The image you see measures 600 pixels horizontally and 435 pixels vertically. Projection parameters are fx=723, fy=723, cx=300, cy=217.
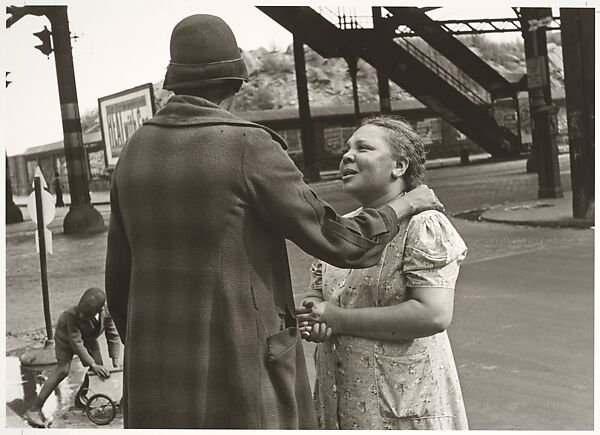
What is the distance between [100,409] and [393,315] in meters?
1.68

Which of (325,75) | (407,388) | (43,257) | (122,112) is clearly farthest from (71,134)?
(407,388)

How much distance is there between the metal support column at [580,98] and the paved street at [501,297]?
91 millimetres

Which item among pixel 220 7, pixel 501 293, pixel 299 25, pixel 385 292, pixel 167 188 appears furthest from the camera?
pixel 501 293

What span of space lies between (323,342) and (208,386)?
0.89 ft

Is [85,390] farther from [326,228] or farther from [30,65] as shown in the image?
[326,228]

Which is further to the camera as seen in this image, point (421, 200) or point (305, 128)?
point (305, 128)

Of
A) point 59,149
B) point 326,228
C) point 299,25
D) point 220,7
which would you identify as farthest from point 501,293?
point 326,228

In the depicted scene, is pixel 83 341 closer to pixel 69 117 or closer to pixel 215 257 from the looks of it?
pixel 69 117

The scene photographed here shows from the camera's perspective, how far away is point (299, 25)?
2854mm

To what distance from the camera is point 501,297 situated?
354 cm

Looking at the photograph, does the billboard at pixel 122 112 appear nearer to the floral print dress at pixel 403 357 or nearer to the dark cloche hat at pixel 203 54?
the dark cloche hat at pixel 203 54

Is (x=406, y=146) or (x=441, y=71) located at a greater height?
(x=441, y=71)

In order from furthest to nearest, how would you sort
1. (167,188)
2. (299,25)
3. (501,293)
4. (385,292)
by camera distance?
1. (501,293)
2. (299,25)
3. (385,292)
4. (167,188)

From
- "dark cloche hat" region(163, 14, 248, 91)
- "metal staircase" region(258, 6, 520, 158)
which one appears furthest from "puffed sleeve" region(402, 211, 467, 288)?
"metal staircase" region(258, 6, 520, 158)
